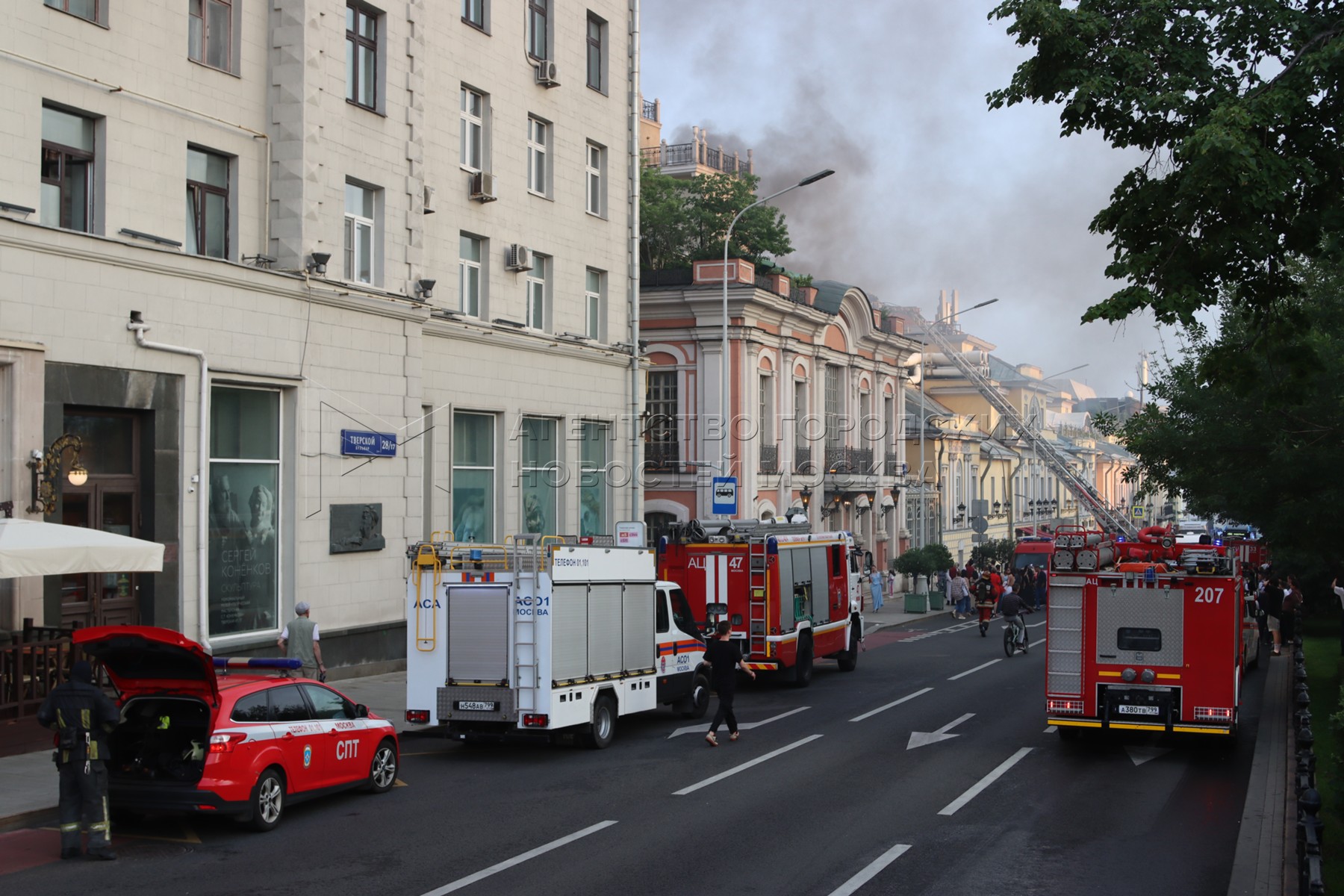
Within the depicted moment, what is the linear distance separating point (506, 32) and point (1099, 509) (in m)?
34.1

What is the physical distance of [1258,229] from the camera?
38.6 feet

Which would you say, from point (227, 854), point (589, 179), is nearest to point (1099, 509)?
point (589, 179)

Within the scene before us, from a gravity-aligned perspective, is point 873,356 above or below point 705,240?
below

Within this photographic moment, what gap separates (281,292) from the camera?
2055 cm

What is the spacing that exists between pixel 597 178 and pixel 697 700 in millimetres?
15772

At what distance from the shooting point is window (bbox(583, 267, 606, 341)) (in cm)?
3123

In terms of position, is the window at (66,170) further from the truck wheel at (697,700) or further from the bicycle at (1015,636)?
the bicycle at (1015,636)

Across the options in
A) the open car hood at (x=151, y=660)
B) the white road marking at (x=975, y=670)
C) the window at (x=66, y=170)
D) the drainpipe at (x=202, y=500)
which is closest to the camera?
the open car hood at (x=151, y=660)

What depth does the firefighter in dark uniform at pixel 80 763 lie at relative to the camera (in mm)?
10812

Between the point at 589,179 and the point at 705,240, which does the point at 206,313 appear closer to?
the point at 589,179

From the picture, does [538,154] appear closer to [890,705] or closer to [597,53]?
[597,53]

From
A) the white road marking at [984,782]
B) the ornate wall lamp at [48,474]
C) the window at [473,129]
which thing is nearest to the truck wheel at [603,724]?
the white road marking at [984,782]

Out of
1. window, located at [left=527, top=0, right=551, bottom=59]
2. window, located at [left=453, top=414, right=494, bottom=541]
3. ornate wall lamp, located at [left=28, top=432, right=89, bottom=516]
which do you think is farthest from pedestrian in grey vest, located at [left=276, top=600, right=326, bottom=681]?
window, located at [left=527, top=0, right=551, bottom=59]

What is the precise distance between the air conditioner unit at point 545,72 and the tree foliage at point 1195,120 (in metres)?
17.0
